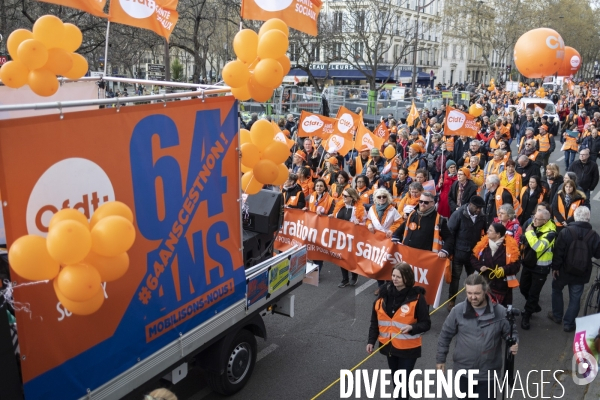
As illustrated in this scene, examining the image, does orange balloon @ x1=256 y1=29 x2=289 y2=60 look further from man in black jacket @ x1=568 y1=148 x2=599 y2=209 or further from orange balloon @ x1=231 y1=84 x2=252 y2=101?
man in black jacket @ x1=568 y1=148 x2=599 y2=209

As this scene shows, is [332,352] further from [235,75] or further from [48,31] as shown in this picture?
[48,31]

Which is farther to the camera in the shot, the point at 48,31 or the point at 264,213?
the point at 264,213

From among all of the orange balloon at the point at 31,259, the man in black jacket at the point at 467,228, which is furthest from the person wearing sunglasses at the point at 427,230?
the orange balloon at the point at 31,259

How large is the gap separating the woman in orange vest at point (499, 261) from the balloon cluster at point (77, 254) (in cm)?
448

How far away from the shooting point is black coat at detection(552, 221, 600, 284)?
680 cm

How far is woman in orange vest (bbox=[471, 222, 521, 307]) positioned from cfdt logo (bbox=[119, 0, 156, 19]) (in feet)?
17.0

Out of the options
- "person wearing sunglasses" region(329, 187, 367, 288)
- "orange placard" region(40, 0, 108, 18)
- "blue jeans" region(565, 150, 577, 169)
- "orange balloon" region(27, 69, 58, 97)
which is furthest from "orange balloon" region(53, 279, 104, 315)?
"blue jeans" region(565, 150, 577, 169)

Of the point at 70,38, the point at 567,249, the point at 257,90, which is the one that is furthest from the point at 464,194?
the point at 70,38

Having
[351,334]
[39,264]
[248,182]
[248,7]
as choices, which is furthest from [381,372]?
[248,7]

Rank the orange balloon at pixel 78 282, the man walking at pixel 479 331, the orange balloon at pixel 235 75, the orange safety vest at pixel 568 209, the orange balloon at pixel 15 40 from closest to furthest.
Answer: the orange balloon at pixel 78 282 < the man walking at pixel 479 331 < the orange balloon at pixel 235 75 < the orange balloon at pixel 15 40 < the orange safety vest at pixel 568 209

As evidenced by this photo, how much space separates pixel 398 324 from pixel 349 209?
3.67m

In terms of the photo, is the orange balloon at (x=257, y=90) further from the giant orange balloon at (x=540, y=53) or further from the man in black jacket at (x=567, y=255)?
the giant orange balloon at (x=540, y=53)

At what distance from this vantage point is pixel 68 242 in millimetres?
2990

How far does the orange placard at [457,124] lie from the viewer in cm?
1288
